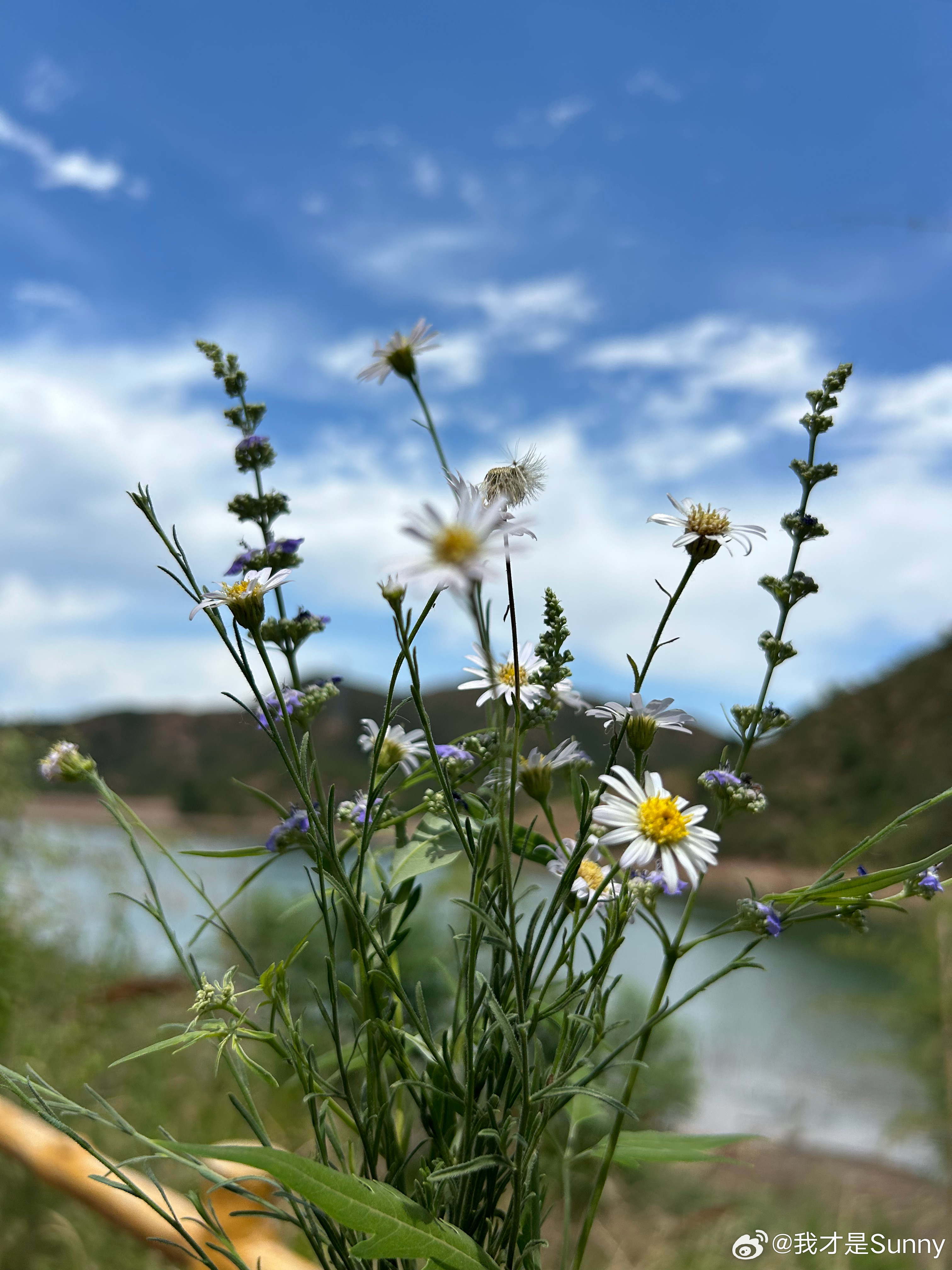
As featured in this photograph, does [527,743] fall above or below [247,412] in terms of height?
below

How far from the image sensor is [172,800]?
5.54 metres

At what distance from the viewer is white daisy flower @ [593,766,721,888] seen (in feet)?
1.21

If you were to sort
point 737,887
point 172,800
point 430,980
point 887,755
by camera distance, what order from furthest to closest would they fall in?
point 887,755
point 172,800
point 737,887
point 430,980

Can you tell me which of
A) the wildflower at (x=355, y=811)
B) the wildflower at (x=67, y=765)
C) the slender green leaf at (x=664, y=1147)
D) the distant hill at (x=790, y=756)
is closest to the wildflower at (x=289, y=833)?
the wildflower at (x=355, y=811)

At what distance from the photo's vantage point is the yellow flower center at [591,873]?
474mm

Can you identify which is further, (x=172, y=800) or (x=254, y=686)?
(x=172, y=800)

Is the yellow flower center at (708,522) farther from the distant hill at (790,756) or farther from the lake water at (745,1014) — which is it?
the lake water at (745,1014)

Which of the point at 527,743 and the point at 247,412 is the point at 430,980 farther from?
the point at 247,412

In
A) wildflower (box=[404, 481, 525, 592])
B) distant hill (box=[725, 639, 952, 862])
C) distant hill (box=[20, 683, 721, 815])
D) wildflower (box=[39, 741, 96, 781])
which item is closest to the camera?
wildflower (box=[404, 481, 525, 592])

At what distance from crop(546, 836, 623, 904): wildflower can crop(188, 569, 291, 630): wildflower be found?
Result: 7.1 inches

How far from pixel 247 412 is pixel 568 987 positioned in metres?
0.37

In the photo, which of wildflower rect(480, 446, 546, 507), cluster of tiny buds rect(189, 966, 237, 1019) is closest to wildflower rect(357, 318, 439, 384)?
wildflower rect(480, 446, 546, 507)

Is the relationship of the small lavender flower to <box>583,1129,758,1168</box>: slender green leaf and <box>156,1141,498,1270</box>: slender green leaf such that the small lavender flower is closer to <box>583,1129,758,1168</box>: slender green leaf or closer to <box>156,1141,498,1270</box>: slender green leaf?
<box>156,1141,498,1270</box>: slender green leaf

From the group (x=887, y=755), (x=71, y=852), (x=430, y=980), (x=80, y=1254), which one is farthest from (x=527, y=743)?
(x=887, y=755)
